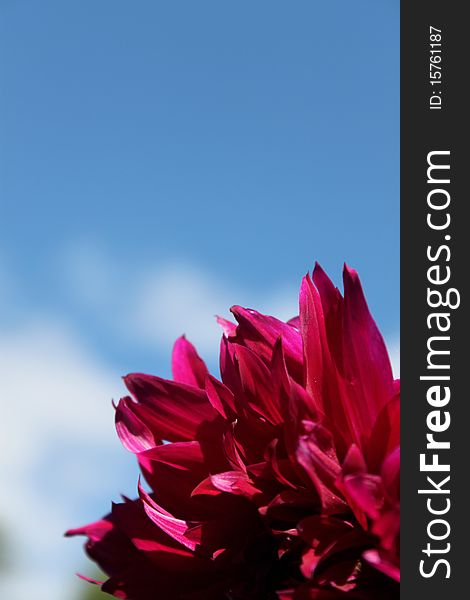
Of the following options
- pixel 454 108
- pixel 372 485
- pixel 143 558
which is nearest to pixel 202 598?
pixel 143 558

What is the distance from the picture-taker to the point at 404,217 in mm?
776

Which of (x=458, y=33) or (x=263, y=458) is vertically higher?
(x=458, y=33)

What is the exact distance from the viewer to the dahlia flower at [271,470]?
0.64m

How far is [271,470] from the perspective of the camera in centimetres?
69

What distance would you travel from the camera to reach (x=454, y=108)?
2.44 ft

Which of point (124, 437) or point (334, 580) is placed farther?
point (124, 437)

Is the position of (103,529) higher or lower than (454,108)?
lower

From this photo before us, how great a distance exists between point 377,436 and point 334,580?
0.12 m

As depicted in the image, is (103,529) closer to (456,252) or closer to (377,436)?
(377,436)

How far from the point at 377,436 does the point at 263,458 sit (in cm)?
12

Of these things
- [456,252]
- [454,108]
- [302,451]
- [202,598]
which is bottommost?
[202,598]

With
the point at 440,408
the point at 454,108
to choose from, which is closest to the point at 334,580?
the point at 440,408

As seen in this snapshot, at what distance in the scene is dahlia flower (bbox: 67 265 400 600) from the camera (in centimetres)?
64

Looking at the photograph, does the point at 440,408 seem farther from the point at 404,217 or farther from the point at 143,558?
the point at 143,558
